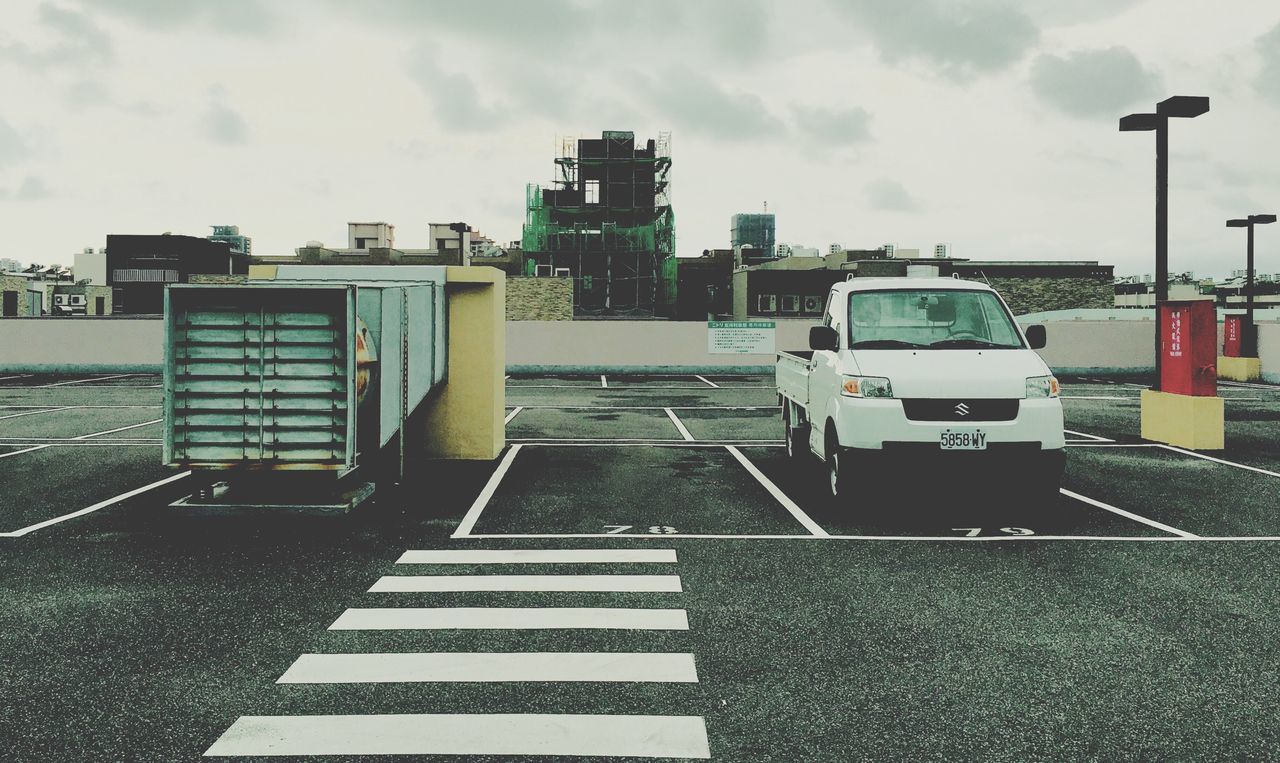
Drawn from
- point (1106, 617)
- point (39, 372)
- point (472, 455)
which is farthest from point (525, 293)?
point (1106, 617)

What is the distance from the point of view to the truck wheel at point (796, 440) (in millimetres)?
11945

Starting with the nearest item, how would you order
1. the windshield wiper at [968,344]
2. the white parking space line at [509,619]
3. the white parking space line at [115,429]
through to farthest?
the white parking space line at [509,619] < the windshield wiper at [968,344] < the white parking space line at [115,429]

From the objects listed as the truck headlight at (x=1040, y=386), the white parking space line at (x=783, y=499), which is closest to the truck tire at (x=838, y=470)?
the white parking space line at (x=783, y=499)

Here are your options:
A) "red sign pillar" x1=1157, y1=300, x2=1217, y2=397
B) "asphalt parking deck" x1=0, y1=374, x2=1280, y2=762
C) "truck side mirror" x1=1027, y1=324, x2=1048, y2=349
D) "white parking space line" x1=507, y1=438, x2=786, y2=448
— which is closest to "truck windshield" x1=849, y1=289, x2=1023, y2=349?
"truck side mirror" x1=1027, y1=324, x2=1048, y2=349

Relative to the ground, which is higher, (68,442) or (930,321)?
(930,321)

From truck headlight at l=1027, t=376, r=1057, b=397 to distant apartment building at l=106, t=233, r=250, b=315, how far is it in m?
92.0

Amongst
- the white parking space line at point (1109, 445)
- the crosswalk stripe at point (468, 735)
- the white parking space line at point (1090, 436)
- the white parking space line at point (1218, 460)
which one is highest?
the white parking space line at point (1090, 436)

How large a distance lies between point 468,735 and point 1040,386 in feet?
21.9

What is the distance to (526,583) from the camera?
688cm

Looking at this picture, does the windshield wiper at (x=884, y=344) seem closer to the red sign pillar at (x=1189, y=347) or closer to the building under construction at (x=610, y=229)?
the red sign pillar at (x=1189, y=347)

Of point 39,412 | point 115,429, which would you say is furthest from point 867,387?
point 39,412

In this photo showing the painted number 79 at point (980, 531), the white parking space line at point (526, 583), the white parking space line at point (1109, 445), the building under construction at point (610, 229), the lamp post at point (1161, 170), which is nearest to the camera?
the white parking space line at point (526, 583)

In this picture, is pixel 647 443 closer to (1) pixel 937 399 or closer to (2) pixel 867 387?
(2) pixel 867 387

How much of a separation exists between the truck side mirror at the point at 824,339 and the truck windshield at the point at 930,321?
0.17 m
